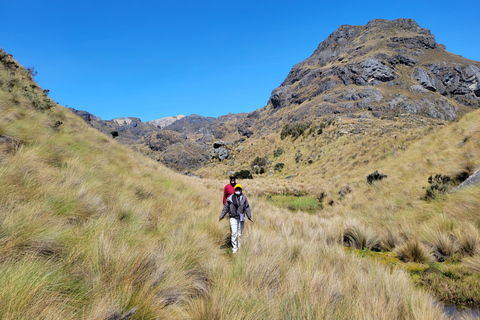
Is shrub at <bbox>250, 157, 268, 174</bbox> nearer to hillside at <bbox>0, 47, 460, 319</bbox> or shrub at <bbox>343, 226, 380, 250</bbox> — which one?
shrub at <bbox>343, 226, 380, 250</bbox>

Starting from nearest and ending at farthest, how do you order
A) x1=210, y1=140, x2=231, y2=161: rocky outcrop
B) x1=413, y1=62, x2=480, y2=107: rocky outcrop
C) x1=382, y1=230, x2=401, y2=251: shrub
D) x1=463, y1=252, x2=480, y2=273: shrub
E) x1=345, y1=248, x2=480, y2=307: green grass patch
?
x1=345, y1=248, x2=480, y2=307: green grass patch → x1=463, y1=252, x2=480, y2=273: shrub → x1=382, y1=230, x2=401, y2=251: shrub → x1=210, y1=140, x2=231, y2=161: rocky outcrop → x1=413, y1=62, x2=480, y2=107: rocky outcrop

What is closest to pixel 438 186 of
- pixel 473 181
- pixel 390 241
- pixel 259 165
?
pixel 473 181

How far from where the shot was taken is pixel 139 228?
4012mm

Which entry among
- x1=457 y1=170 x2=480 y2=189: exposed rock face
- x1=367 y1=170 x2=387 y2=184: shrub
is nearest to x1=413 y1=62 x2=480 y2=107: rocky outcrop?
x1=367 y1=170 x2=387 y2=184: shrub

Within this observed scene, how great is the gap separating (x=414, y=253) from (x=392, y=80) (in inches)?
4226

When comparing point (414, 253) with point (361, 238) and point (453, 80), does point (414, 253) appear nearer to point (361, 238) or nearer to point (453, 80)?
point (361, 238)

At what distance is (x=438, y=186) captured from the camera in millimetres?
7734

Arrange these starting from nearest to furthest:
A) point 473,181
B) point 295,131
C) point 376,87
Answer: point 473,181
point 295,131
point 376,87

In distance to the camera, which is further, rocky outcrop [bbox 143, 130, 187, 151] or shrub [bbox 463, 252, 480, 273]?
rocky outcrop [bbox 143, 130, 187, 151]

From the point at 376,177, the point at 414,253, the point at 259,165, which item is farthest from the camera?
the point at 259,165

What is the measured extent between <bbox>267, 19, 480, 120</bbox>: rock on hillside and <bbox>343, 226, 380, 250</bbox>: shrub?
64.0 meters

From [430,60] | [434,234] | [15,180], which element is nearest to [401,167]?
[434,234]

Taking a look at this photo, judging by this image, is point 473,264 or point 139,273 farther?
point 473,264

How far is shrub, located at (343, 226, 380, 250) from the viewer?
6168mm
